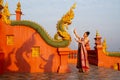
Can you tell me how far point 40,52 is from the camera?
1256 cm

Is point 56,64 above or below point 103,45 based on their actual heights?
below

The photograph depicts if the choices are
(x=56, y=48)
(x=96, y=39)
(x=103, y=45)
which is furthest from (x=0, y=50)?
(x=103, y=45)

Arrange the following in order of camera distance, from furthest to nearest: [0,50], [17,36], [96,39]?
[96,39] < [17,36] < [0,50]

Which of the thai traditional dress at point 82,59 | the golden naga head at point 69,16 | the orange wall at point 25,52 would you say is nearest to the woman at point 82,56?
the thai traditional dress at point 82,59

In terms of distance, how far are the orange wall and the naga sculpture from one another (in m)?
0.24

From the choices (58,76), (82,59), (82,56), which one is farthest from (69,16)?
(58,76)

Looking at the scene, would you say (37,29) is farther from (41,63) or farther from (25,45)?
(41,63)

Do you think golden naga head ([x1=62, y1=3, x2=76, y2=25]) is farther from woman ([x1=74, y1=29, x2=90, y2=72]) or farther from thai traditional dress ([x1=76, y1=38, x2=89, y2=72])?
thai traditional dress ([x1=76, y1=38, x2=89, y2=72])

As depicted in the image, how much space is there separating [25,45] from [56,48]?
1.98 metres

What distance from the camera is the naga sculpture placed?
1223 centimetres

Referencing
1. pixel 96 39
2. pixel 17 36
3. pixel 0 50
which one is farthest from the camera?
pixel 96 39

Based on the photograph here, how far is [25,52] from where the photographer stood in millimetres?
12484

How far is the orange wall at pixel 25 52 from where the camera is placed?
12.4m

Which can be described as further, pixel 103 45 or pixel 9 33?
pixel 103 45
